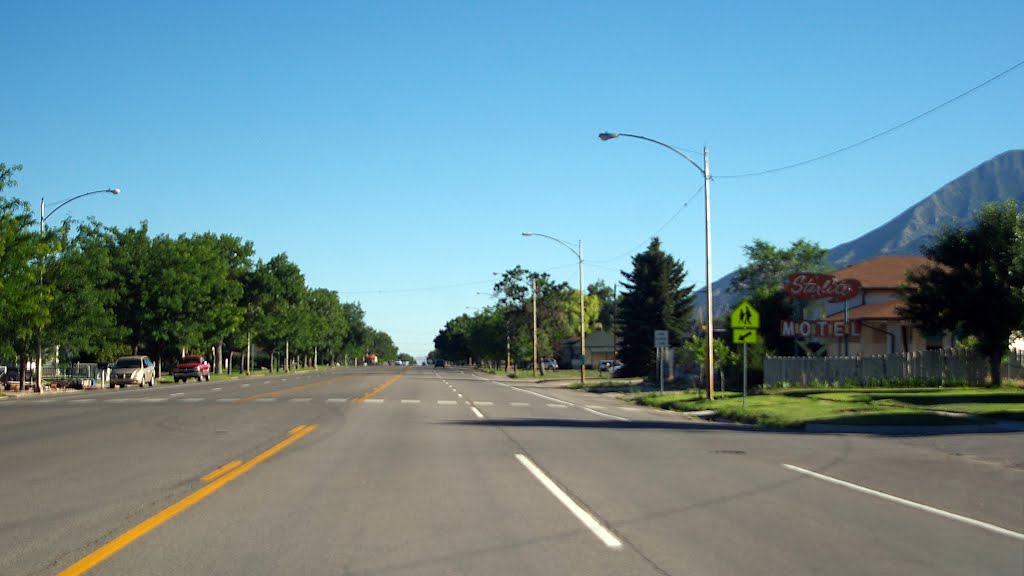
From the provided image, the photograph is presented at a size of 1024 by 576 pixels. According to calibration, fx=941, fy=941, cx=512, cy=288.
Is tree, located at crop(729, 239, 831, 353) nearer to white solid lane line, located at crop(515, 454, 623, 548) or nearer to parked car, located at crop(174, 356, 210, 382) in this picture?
parked car, located at crop(174, 356, 210, 382)

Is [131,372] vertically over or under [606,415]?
over

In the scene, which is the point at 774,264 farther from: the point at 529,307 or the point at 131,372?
the point at 131,372

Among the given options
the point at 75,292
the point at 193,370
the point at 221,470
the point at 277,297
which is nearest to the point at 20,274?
the point at 75,292

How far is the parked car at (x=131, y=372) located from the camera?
55.8 meters

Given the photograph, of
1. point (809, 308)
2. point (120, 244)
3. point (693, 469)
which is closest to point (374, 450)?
point (693, 469)

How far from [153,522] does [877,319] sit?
45.8m

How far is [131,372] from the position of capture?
56.1 meters

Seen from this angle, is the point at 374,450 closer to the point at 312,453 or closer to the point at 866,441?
A: the point at 312,453

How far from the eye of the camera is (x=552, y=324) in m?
125

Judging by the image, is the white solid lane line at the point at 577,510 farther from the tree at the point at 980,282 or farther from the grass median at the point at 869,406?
the tree at the point at 980,282

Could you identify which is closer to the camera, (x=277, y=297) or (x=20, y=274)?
(x=20, y=274)

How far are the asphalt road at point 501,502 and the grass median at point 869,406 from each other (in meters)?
4.03

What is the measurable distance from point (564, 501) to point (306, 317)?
383 feet

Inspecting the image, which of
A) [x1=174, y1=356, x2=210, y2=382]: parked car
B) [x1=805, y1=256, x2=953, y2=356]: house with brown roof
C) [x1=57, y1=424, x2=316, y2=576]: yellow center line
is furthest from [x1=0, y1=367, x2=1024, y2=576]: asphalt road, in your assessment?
[x1=174, y1=356, x2=210, y2=382]: parked car
